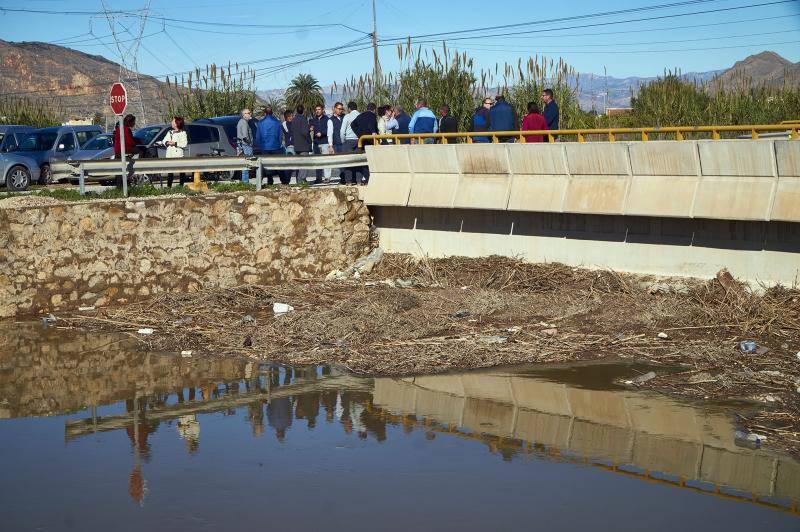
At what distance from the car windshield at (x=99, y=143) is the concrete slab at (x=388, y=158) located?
12.4 meters

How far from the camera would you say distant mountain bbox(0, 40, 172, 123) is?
114 meters

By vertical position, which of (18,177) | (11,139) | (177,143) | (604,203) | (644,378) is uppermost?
(11,139)

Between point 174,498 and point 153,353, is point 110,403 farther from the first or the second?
point 174,498

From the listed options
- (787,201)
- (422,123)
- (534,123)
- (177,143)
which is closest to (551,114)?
(534,123)

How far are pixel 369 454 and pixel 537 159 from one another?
850 centimetres

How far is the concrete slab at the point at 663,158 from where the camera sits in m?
14.2

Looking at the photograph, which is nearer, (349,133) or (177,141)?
(349,133)

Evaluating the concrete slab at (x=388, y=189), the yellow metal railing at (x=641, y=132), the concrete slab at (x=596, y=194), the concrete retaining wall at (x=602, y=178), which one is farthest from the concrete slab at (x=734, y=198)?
the concrete slab at (x=388, y=189)

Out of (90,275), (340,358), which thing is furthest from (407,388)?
(90,275)

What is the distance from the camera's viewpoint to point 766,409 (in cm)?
965

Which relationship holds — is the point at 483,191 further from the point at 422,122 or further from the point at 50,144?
the point at 50,144

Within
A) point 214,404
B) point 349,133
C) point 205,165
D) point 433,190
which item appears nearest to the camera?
point 214,404

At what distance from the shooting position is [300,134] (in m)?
20.7

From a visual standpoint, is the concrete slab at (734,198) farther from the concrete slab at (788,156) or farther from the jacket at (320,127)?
the jacket at (320,127)
